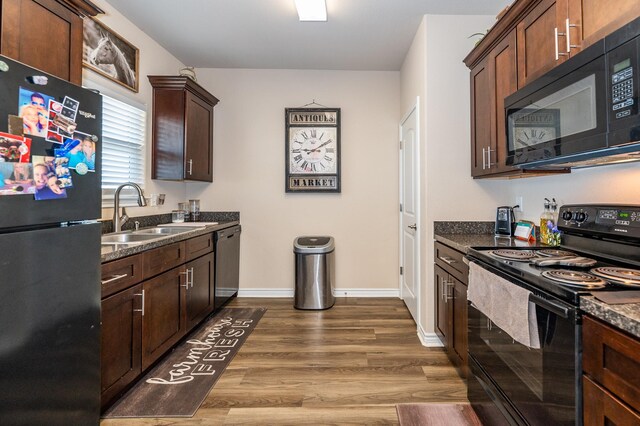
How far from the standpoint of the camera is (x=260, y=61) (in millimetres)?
3588

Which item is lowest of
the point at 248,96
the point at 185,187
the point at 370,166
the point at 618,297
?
the point at 618,297

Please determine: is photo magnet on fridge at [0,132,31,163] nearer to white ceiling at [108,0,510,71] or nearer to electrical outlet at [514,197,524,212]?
white ceiling at [108,0,510,71]

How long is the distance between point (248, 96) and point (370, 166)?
5.69 feet

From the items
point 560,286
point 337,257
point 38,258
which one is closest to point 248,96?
point 337,257

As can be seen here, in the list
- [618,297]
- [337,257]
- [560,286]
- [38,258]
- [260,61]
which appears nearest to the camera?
[618,297]

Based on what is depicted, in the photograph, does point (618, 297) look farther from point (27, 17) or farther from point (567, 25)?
point (27, 17)

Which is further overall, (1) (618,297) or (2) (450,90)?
(2) (450,90)

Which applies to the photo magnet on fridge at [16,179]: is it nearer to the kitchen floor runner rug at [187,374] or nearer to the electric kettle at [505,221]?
the kitchen floor runner rug at [187,374]

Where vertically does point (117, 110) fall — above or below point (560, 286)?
above

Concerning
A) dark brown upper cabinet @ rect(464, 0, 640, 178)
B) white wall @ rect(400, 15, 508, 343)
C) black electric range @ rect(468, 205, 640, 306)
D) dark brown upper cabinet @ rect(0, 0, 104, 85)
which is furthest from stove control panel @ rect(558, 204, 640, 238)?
dark brown upper cabinet @ rect(0, 0, 104, 85)

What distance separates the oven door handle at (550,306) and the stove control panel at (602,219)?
1.92 feet

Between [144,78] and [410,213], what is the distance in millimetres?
2952

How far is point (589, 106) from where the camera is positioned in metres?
1.20

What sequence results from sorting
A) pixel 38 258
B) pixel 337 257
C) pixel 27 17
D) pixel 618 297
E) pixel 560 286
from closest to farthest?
pixel 618 297 < pixel 560 286 < pixel 38 258 < pixel 27 17 < pixel 337 257
